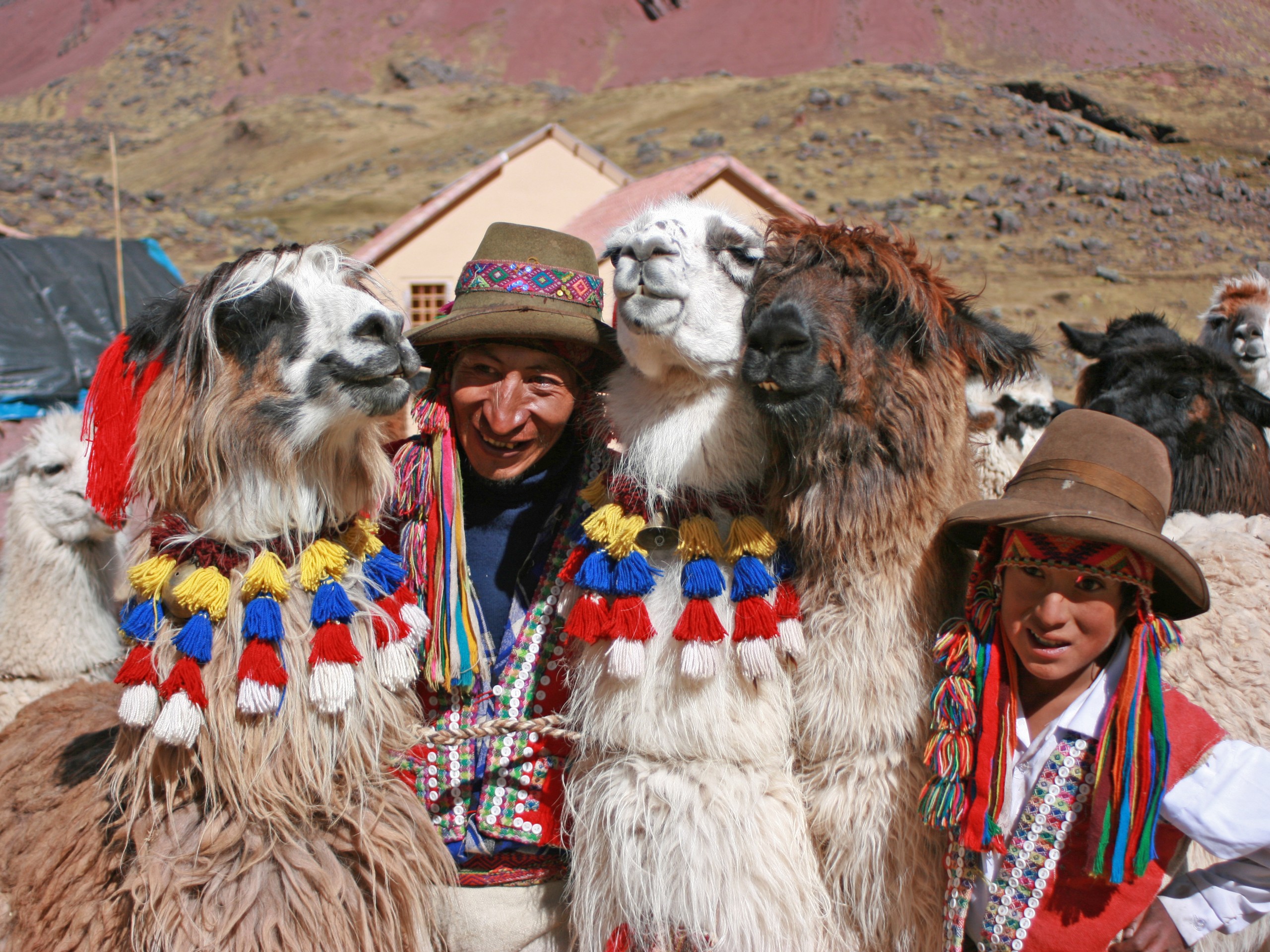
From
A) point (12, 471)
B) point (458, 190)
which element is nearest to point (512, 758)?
point (12, 471)

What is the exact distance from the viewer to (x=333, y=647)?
1.56 metres

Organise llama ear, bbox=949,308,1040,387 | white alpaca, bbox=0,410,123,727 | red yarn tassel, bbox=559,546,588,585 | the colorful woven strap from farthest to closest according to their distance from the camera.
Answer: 1. white alpaca, bbox=0,410,123,727
2. the colorful woven strap
3. red yarn tassel, bbox=559,546,588,585
4. llama ear, bbox=949,308,1040,387

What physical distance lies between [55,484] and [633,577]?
9.07 ft

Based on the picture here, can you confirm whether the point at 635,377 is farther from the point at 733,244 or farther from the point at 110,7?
the point at 110,7

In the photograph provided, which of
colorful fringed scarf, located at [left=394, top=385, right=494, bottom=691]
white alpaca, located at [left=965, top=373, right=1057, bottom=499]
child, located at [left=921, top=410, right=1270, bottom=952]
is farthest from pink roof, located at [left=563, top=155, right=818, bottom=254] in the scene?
child, located at [left=921, top=410, right=1270, bottom=952]

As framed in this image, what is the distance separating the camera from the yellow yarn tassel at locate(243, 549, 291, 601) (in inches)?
61.0

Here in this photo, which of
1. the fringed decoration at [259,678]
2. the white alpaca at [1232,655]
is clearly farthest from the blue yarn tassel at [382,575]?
the white alpaca at [1232,655]

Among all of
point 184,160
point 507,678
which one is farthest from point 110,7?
point 507,678

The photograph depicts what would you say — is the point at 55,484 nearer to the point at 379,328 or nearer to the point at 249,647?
the point at 249,647

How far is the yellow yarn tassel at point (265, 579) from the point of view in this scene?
5.08 feet

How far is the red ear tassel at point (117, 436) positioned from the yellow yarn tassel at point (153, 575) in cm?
12

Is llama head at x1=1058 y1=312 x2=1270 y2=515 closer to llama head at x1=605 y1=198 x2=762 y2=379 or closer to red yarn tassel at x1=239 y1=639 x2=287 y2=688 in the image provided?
llama head at x1=605 y1=198 x2=762 y2=379

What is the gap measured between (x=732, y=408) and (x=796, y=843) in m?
0.74

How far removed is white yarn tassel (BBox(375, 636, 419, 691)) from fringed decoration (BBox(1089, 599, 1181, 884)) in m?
1.13
